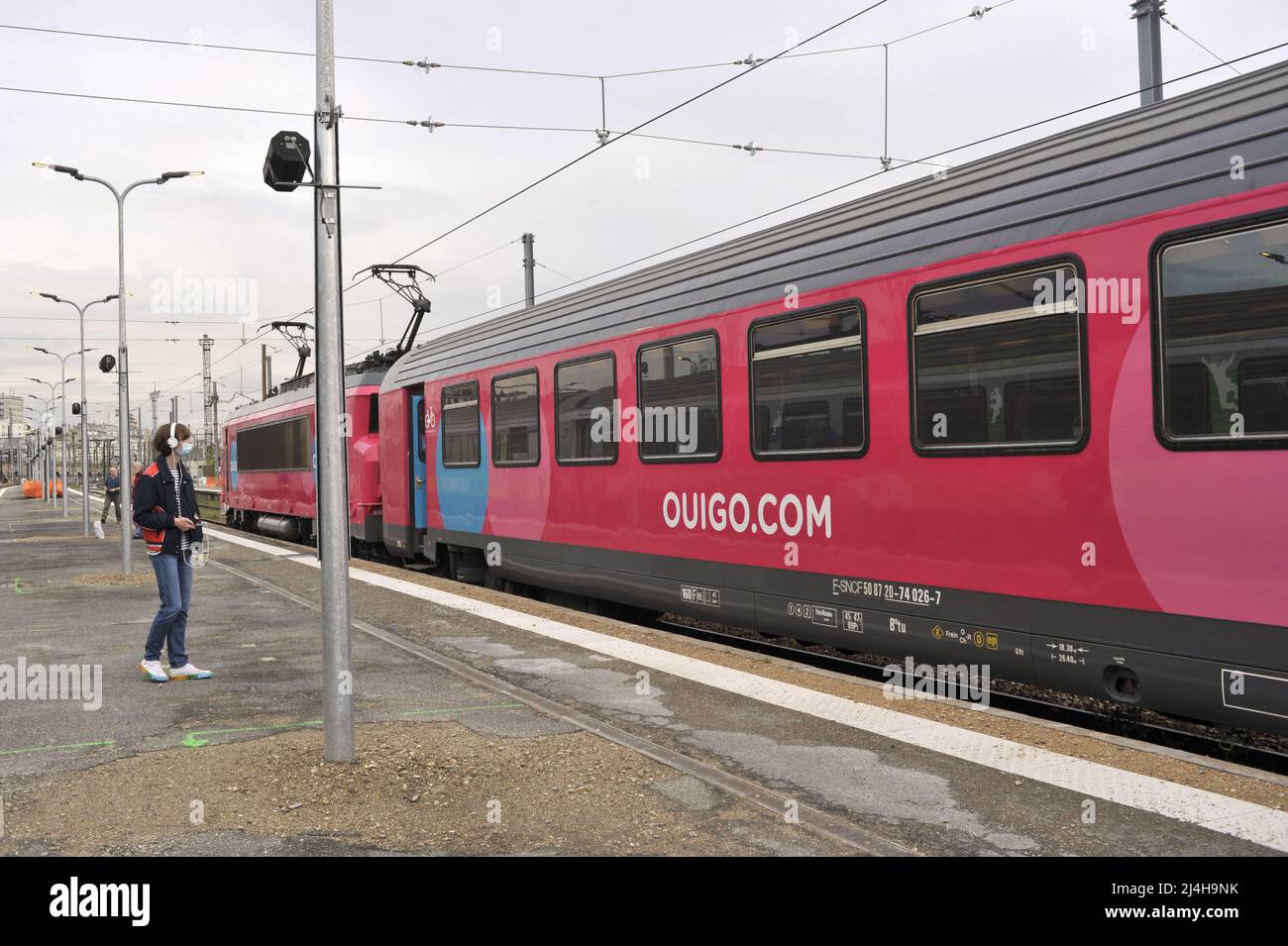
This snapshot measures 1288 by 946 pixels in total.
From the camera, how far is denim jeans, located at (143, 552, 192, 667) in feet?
26.2

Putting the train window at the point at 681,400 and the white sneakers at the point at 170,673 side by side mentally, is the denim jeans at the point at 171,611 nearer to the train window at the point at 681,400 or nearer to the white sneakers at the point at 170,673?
the white sneakers at the point at 170,673

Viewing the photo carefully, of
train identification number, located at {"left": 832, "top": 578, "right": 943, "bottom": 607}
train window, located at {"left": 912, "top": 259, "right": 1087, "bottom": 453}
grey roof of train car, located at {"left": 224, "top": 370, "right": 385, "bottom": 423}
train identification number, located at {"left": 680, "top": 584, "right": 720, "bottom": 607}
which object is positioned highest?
grey roof of train car, located at {"left": 224, "top": 370, "right": 385, "bottom": 423}

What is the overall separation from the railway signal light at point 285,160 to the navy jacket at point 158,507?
3.41 m

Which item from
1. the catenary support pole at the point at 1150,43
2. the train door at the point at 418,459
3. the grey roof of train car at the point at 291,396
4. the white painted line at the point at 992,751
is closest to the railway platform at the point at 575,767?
the white painted line at the point at 992,751

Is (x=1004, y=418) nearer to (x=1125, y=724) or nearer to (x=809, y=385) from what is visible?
(x=809, y=385)

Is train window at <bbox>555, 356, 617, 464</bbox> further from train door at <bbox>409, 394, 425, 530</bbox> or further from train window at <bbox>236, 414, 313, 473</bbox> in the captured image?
train window at <bbox>236, 414, 313, 473</bbox>

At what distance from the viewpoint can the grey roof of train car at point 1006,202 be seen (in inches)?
216

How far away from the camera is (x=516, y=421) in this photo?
40.8ft

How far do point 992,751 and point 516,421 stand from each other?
301 inches

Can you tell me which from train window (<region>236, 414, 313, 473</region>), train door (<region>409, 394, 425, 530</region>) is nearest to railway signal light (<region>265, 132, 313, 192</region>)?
train door (<region>409, 394, 425, 530</region>)

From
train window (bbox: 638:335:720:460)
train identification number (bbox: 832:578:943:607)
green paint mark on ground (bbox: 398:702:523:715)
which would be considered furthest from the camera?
train window (bbox: 638:335:720:460)

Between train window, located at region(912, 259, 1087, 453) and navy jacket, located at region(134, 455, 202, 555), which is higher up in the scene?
train window, located at region(912, 259, 1087, 453)

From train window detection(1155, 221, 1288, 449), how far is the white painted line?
5.38 feet

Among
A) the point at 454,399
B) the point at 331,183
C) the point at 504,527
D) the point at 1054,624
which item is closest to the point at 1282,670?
the point at 1054,624
